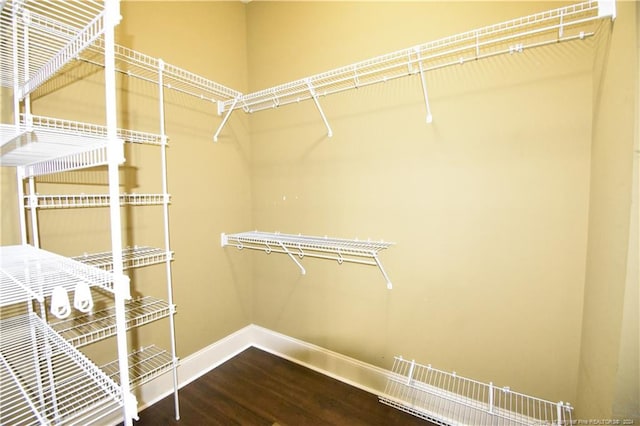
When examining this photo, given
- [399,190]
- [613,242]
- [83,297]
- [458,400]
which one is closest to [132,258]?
[83,297]

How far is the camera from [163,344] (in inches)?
71.2

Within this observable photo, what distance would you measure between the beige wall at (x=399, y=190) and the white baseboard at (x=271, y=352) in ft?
0.25

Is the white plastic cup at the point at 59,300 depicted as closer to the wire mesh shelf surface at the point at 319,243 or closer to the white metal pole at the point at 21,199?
the white metal pole at the point at 21,199

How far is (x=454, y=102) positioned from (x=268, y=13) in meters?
1.59

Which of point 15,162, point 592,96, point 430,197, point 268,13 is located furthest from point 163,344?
point 592,96

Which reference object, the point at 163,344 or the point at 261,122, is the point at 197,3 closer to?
the point at 261,122

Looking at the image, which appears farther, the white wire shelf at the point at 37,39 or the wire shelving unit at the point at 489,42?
the wire shelving unit at the point at 489,42

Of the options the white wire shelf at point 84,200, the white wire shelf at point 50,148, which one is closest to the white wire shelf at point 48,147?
the white wire shelf at point 50,148

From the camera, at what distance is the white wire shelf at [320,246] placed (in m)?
1.64

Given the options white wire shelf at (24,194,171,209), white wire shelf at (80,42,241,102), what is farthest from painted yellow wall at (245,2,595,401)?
white wire shelf at (24,194,171,209)

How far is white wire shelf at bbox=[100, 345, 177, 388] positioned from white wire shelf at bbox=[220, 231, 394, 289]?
0.80 meters

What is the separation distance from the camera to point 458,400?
1532 millimetres

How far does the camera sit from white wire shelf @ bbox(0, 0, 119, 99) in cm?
90

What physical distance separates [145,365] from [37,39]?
66.1 inches
